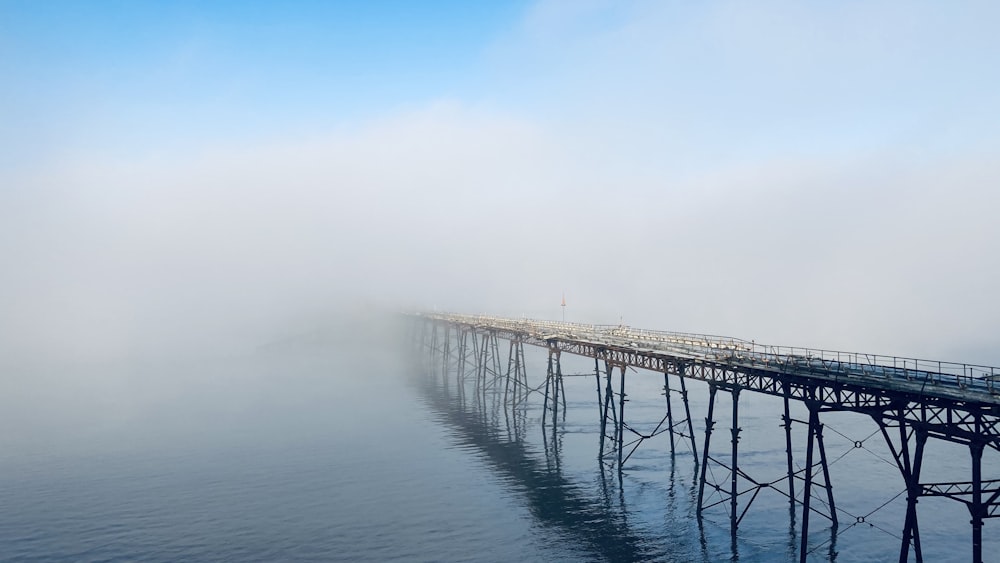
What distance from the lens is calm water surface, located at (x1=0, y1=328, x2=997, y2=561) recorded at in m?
50.1

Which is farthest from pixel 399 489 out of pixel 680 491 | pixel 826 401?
pixel 826 401

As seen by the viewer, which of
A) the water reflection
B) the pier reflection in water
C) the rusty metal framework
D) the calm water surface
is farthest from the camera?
the water reflection

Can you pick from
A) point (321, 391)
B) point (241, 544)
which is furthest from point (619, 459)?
point (321, 391)

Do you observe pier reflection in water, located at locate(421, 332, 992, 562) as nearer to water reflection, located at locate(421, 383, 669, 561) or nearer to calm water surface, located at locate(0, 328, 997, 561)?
water reflection, located at locate(421, 383, 669, 561)

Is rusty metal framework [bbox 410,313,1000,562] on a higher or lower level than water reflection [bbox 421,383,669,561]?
higher

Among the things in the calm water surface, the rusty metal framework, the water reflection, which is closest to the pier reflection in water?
the water reflection

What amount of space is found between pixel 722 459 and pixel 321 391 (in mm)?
89530

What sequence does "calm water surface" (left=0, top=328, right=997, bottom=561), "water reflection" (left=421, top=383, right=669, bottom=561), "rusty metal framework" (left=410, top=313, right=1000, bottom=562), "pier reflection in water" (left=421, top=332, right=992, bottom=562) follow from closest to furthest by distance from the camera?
"rusty metal framework" (left=410, top=313, right=1000, bottom=562) < "pier reflection in water" (left=421, top=332, right=992, bottom=562) < "calm water surface" (left=0, top=328, right=997, bottom=561) < "water reflection" (left=421, top=383, right=669, bottom=561)

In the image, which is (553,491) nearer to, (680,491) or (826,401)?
(680,491)

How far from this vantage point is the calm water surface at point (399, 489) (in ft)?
164

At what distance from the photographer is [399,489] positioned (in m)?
65.9

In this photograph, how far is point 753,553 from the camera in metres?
47.7

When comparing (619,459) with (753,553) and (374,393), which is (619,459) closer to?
(753,553)

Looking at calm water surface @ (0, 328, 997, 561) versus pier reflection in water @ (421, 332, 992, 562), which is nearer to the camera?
pier reflection in water @ (421, 332, 992, 562)
